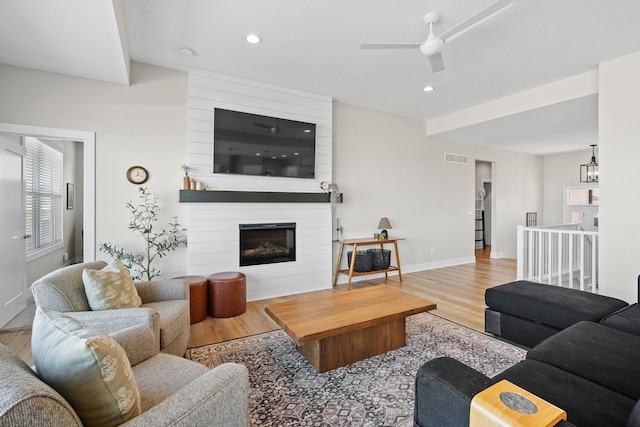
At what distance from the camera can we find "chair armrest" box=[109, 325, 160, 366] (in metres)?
1.50

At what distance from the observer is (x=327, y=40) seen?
118 inches

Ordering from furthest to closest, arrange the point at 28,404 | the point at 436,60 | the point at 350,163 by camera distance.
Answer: the point at 350,163, the point at 436,60, the point at 28,404

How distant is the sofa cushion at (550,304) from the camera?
224 centimetres

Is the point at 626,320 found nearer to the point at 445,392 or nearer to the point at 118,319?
the point at 445,392

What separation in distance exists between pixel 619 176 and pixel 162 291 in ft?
15.5

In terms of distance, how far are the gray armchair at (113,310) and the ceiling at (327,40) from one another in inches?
72.8

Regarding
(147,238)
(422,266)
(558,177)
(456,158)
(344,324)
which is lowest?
(422,266)

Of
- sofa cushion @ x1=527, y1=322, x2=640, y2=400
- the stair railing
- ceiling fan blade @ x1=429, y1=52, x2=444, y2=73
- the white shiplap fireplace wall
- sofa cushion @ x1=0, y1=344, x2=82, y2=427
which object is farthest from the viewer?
the stair railing

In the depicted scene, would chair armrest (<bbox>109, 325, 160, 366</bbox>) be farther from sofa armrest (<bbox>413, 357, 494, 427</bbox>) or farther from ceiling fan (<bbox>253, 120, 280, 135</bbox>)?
ceiling fan (<bbox>253, 120, 280, 135</bbox>)

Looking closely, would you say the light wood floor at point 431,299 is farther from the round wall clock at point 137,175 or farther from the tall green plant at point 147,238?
the round wall clock at point 137,175

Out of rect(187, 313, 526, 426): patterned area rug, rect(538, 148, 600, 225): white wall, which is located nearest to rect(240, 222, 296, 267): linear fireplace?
rect(187, 313, 526, 426): patterned area rug

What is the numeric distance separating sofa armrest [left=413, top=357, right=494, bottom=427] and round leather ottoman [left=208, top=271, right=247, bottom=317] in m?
2.49

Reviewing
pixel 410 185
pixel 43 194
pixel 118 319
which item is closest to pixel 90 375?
pixel 118 319

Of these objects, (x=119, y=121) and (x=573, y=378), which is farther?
(x=119, y=121)
